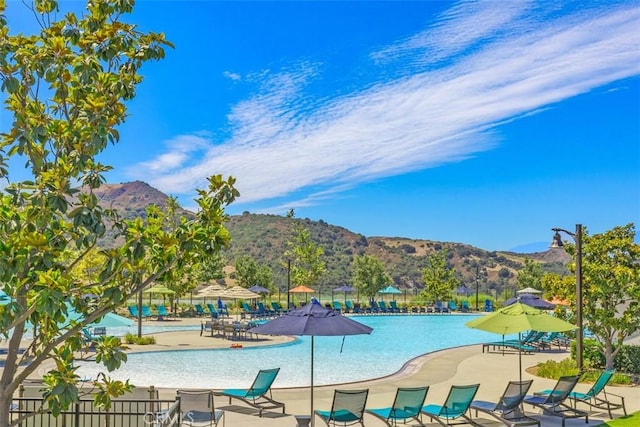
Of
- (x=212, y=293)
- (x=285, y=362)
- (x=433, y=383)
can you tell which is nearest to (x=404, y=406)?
(x=433, y=383)

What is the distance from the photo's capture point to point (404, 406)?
33.1ft

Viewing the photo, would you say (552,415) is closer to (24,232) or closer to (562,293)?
(562,293)

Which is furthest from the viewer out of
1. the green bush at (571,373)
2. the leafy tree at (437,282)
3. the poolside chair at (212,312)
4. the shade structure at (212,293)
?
the leafy tree at (437,282)

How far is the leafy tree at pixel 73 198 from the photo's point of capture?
4945 millimetres

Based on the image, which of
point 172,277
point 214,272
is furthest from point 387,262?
point 172,277

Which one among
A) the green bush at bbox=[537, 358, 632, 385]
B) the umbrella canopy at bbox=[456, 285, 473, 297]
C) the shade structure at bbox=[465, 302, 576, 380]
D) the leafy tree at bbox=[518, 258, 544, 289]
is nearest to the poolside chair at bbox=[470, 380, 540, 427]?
the shade structure at bbox=[465, 302, 576, 380]

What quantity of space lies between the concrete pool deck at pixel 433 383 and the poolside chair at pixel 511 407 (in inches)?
7.9

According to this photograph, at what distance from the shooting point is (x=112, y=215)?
570cm

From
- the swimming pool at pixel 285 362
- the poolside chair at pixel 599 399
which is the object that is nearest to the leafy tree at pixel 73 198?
the poolside chair at pixel 599 399

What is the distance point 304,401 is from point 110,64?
28.5 feet

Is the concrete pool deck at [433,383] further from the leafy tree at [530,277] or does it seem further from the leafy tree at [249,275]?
the leafy tree at [530,277]

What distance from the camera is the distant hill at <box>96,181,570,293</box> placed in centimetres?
8444

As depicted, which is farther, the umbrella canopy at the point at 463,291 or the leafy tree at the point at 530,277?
the umbrella canopy at the point at 463,291

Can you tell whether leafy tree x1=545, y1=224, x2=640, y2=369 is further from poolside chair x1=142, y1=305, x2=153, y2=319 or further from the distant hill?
the distant hill
